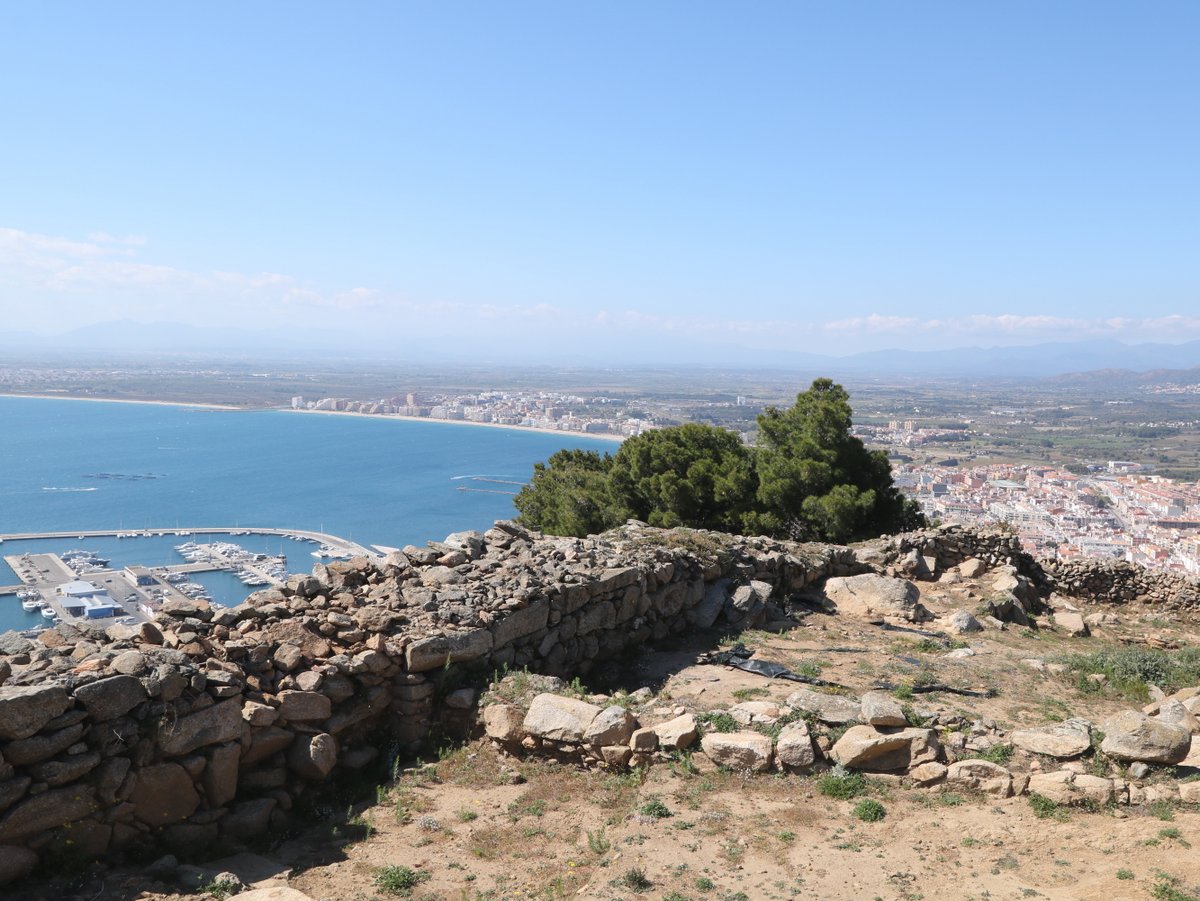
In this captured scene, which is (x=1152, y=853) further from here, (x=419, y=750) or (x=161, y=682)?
(x=161, y=682)

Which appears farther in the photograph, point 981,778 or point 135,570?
point 135,570

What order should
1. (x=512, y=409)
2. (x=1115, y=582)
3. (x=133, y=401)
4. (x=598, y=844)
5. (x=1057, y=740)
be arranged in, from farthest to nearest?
1. (x=133, y=401)
2. (x=512, y=409)
3. (x=1115, y=582)
4. (x=1057, y=740)
5. (x=598, y=844)

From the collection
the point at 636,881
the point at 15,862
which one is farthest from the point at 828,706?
the point at 15,862

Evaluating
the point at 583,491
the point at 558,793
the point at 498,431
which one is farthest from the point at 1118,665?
the point at 498,431

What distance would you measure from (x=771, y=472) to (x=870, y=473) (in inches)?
112

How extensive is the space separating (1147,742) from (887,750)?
2.08 meters

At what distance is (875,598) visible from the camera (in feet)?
42.0

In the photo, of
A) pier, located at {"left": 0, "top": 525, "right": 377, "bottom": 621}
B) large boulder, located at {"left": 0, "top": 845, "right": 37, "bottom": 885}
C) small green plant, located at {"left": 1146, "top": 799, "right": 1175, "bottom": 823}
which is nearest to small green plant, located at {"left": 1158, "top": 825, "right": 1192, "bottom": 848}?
small green plant, located at {"left": 1146, "top": 799, "right": 1175, "bottom": 823}

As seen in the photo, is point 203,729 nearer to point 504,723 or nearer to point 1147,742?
point 504,723

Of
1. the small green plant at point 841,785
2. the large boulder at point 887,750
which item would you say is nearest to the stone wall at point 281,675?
the small green plant at point 841,785

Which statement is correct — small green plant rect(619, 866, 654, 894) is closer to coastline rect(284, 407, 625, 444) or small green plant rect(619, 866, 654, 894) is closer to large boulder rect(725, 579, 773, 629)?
large boulder rect(725, 579, 773, 629)

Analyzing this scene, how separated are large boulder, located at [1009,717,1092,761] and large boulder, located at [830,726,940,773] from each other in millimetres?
829

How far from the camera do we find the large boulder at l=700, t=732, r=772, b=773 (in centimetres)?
711

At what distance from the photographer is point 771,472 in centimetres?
1922
